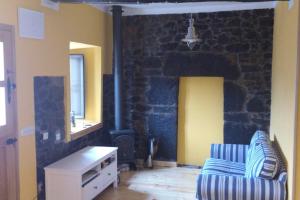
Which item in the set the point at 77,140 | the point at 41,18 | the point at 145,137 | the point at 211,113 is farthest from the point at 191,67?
the point at 41,18

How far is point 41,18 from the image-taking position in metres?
3.71

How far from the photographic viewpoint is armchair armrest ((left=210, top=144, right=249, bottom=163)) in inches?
176

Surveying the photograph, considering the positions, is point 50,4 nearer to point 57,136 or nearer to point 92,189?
point 57,136

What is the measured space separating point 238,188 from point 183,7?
3234 millimetres

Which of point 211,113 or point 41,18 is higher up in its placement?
point 41,18

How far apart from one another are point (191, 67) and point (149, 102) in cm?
95

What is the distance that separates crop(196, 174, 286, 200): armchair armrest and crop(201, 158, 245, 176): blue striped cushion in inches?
25.5

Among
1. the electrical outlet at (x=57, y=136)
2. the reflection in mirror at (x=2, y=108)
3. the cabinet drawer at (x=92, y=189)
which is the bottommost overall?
the cabinet drawer at (x=92, y=189)

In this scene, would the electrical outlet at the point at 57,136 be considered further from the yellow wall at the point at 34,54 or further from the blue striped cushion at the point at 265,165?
the blue striped cushion at the point at 265,165

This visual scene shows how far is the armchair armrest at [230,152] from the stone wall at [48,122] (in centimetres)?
201

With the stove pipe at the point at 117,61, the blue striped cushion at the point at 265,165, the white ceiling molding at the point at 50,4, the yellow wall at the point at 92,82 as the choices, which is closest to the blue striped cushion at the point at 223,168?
the blue striped cushion at the point at 265,165

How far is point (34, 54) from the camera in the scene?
11.8ft

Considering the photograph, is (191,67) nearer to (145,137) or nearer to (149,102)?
(149,102)

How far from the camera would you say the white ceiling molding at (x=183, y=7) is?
16.3 feet
